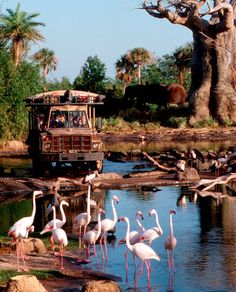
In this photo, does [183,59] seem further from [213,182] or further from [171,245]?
[171,245]

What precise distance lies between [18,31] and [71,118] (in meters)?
39.4

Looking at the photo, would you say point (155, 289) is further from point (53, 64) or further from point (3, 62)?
point (53, 64)

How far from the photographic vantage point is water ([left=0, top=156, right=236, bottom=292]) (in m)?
16.7

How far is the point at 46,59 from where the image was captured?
108m

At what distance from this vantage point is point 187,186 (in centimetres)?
3231

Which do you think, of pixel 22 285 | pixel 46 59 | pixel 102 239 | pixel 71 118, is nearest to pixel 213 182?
pixel 71 118

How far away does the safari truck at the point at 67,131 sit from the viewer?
33094 mm

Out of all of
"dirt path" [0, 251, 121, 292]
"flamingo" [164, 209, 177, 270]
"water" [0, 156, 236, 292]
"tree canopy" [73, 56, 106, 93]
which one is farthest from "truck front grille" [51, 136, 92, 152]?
"tree canopy" [73, 56, 106, 93]

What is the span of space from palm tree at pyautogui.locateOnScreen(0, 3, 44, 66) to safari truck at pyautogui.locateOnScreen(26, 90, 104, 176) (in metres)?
34.9

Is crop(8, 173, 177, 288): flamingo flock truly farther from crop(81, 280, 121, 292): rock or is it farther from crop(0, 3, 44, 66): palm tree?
crop(0, 3, 44, 66): palm tree

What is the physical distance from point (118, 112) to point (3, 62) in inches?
723

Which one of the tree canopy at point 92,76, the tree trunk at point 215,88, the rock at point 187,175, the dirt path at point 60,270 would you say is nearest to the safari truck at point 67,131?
the rock at point 187,175

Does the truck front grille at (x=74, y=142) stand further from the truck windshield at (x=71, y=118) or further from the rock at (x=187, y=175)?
the rock at (x=187, y=175)

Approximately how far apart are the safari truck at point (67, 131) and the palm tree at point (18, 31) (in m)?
34.9
